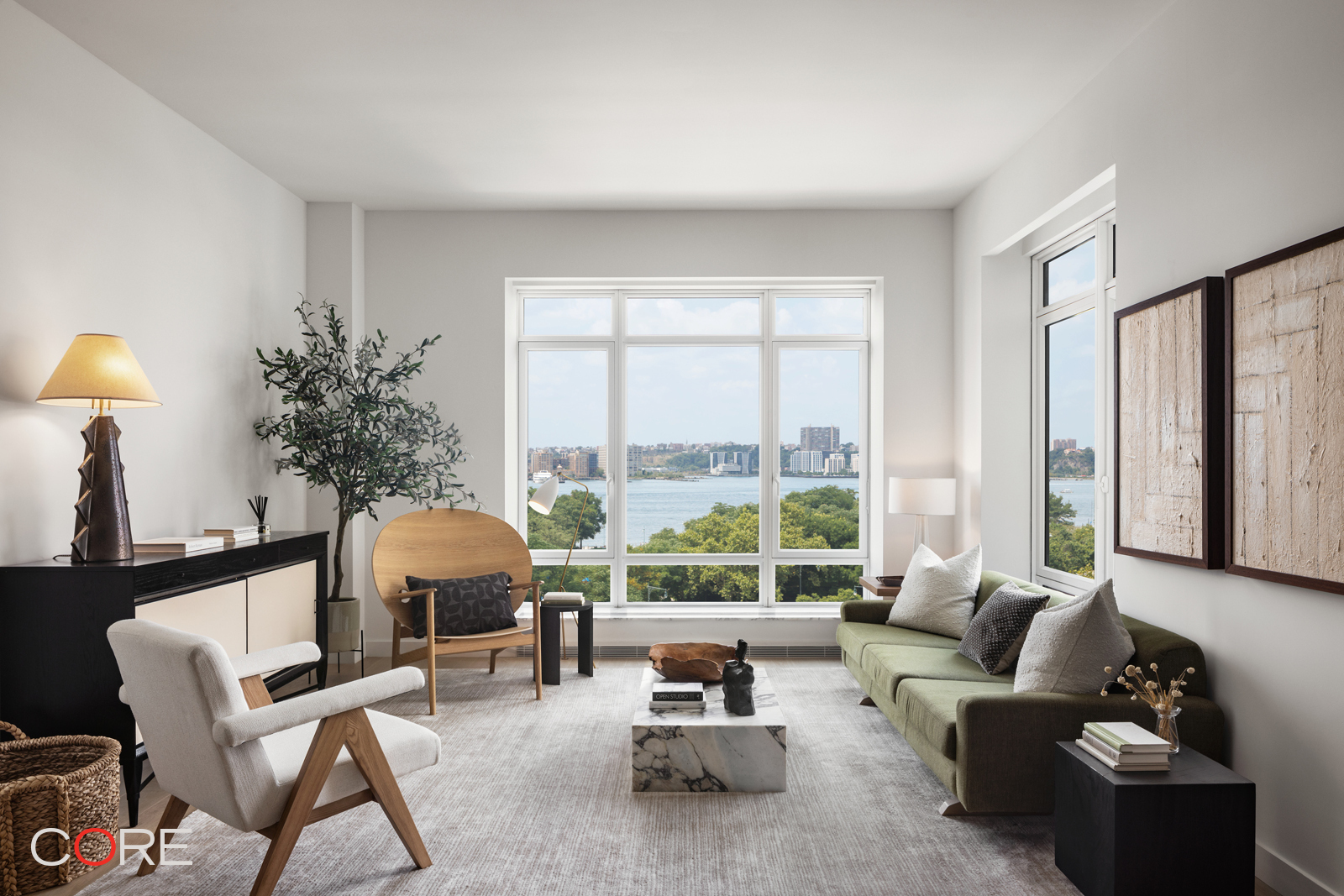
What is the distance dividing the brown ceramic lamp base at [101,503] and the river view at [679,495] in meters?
2.93

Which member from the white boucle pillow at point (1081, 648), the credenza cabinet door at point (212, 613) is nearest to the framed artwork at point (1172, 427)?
the white boucle pillow at point (1081, 648)

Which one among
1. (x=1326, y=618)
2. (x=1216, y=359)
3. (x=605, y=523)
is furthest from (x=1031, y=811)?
(x=605, y=523)

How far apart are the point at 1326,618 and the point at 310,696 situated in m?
2.76

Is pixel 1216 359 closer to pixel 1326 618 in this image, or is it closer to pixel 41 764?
pixel 1326 618

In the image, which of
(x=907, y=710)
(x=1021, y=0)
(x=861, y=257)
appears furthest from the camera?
(x=861, y=257)

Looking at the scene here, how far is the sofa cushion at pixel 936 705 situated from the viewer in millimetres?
2779

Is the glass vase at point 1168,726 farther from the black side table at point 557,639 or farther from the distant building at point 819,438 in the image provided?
the distant building at point 819,438

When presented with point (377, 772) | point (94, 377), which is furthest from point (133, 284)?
point (377, 772)

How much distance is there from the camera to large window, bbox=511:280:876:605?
5.67 meters

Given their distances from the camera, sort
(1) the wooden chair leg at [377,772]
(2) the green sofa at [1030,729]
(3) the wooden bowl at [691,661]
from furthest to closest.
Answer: (3) the wooden bowl at [691,661] → (2) the green sofa at [1030,729] → (1) the wooden chair leg at [377,772]

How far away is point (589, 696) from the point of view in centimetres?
440

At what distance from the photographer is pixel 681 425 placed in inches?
225

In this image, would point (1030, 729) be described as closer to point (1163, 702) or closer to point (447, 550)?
point (1163, 702)

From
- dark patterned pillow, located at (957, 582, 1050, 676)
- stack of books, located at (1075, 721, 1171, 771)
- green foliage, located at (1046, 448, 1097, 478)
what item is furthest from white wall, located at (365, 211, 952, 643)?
stack of books, located at (1075, 721, 1171, 771)
